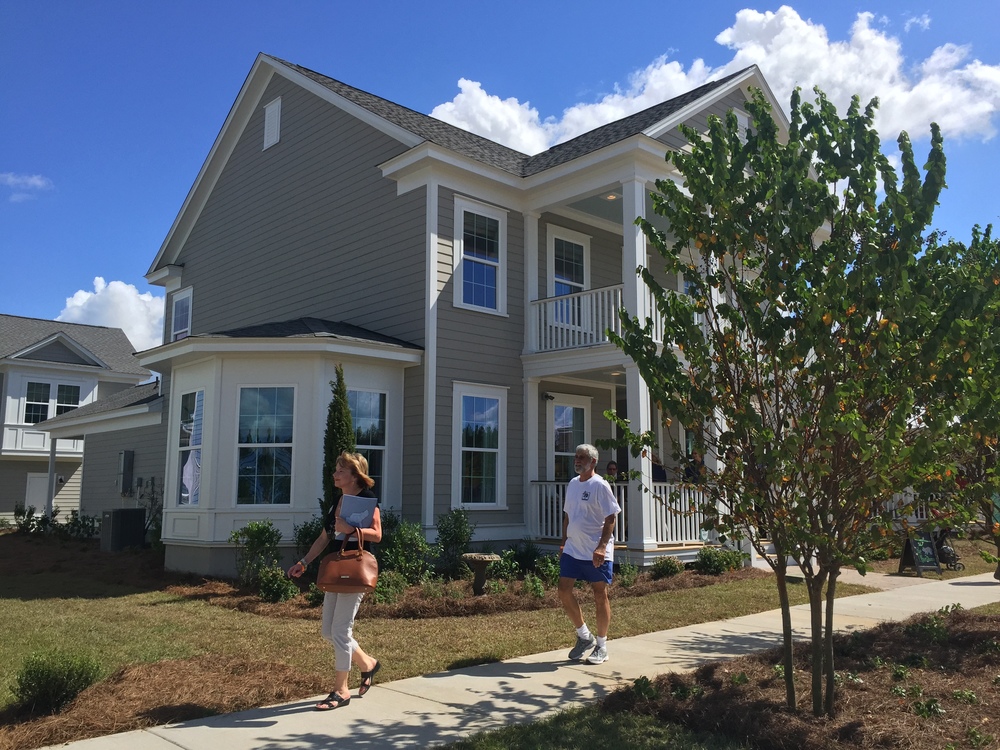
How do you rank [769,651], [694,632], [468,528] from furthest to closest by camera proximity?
[468,528] → [694,632] → [769,651]

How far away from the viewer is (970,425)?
15.6ft

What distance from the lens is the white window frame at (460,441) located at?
1338cm

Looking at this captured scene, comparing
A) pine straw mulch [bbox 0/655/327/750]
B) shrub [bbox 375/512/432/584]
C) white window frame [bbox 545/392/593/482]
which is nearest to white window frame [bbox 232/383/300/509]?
shrub [bbox 375/512/432/584]

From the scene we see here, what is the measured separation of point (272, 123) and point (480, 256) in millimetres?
6543

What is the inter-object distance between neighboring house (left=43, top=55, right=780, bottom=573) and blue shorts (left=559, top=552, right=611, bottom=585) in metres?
5.77

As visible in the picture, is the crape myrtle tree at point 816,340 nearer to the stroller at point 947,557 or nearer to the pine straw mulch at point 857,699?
the pine straw mulch at point 857,699

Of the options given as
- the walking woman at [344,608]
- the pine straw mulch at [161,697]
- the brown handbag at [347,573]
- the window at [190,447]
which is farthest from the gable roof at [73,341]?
the brown handbag at [347,573]

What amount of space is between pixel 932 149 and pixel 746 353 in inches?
64.4

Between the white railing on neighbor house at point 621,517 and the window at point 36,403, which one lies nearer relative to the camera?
the white railing on neighbor house at point 621,517

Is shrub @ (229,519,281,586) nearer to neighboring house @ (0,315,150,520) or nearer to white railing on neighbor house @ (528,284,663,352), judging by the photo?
white railing on neighbor house @ (528,284,663,352)

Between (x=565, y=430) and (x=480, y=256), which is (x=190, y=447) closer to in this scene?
(x=480, y=256)

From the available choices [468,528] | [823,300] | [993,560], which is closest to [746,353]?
[823,300]

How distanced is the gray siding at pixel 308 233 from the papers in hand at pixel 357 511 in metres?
7.88

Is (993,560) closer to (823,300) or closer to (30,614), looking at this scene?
(823,300)
